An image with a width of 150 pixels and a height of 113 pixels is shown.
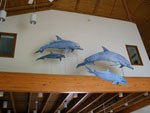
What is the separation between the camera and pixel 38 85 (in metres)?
4.56

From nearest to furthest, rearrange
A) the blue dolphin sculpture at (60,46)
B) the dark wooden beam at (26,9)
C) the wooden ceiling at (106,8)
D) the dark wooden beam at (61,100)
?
the blue dolphin sculpture at (60,46) → the dark wooden beam at (61,100) → the dark wooden beam at (26,9) → the wooden ceiling at (106,8)

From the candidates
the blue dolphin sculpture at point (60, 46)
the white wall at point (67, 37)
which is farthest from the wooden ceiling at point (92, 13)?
the blue dolphin sculpture at point (60, 46)

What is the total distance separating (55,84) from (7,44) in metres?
2.09

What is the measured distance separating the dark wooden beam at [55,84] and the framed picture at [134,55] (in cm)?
150

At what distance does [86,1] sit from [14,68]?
340 cm

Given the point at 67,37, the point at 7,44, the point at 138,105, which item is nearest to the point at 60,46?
the point at 67,37

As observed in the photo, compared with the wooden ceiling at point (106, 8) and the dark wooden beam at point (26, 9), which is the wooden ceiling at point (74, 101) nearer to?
the dark wooden beam at point (26, 9)

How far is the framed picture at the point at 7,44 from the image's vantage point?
549 centimetres

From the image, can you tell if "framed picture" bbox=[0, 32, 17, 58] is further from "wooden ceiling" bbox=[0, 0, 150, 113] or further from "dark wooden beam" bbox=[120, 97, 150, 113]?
"dark wooden beam" bbox=[120, 97, 150, 113]

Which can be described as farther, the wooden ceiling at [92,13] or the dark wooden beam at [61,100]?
the wooden ceiling at [92,13]

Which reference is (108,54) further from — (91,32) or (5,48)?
(5,48)

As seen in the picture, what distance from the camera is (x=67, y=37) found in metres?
6.29

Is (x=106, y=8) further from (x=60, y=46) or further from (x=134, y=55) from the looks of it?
(x=60, y=46)

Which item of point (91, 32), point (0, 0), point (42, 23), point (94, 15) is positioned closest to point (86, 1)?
point (94, 15)
